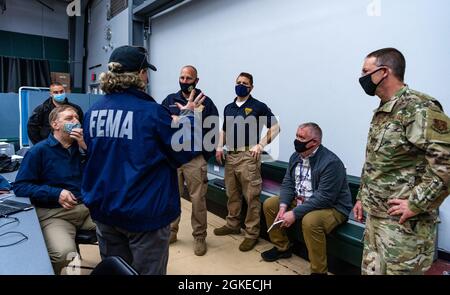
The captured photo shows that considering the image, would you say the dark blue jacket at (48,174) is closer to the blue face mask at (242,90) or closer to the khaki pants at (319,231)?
the blue face mask at (242,90)

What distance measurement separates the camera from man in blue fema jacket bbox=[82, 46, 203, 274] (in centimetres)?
133

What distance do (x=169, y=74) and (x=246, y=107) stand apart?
8.42ft

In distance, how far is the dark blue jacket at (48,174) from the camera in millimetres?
1925

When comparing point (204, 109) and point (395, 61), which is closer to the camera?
point (395, 61)

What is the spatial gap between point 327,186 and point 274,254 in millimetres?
777

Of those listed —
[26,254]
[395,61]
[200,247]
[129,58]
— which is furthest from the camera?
[200,247]

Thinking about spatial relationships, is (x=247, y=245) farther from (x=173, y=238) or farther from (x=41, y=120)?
(x=41, y=120)

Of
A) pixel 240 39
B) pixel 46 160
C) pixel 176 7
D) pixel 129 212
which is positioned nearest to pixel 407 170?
pixel 129 212

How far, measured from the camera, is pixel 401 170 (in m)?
1.48

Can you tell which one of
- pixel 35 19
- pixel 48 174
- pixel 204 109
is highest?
pixel 35 19

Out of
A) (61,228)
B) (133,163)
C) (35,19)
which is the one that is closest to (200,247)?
(61,228)

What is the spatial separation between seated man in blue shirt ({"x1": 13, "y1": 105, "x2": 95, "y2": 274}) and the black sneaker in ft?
4.57

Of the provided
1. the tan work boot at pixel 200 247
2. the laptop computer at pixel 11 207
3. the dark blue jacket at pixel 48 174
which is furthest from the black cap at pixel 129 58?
the tan work boot at pixel 200 247

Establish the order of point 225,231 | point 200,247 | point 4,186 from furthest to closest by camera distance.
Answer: point 225,231, point 200,247, point 4,186
